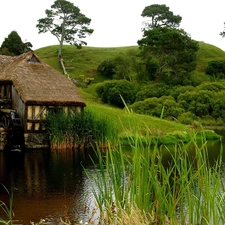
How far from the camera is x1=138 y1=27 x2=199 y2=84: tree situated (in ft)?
181

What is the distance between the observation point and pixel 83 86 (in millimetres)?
56281

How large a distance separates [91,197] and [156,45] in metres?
46.3

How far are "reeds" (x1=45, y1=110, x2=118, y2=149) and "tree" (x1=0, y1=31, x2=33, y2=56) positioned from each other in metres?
36.5

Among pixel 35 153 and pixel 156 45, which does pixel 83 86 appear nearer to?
pixel 156 45

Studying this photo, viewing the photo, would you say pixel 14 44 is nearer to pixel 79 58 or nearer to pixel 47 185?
pixel 79 58

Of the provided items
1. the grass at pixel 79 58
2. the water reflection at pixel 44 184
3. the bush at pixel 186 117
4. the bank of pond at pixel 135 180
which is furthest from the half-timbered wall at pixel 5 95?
the grass at pixel 79 58

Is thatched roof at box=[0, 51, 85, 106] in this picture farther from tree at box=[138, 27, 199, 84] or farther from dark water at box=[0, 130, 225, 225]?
tree at box=[138, 27, 199, 84]

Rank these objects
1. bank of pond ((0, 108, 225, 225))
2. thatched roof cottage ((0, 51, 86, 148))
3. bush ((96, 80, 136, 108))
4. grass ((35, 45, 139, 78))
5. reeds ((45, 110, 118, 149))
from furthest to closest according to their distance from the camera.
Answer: grass ((35, 45, 139, 78)) < bush ((96, 80, 136, 108)) < thatched roof cottage ((0, 51, 86, 148)) < reeds ((45, 110, 118, 149)) < bank of pond ((0, 108, 225, 225))

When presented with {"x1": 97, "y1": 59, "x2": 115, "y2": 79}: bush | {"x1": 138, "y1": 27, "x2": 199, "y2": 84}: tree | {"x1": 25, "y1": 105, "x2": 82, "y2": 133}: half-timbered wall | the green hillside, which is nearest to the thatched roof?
{"x1": 25, "y1": 105, "x2": 82, "y2": 133}: half-timbered wall

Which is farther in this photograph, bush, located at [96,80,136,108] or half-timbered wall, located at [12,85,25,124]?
bush, located at [96,80,136,108]

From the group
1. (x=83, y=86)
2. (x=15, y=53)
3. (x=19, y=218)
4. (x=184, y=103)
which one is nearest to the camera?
(x=19, y=218)

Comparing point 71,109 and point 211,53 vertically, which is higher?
point 211,53

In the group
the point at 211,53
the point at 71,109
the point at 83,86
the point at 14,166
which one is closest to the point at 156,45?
the point at 83,86

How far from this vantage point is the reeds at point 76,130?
2373 centimetres
